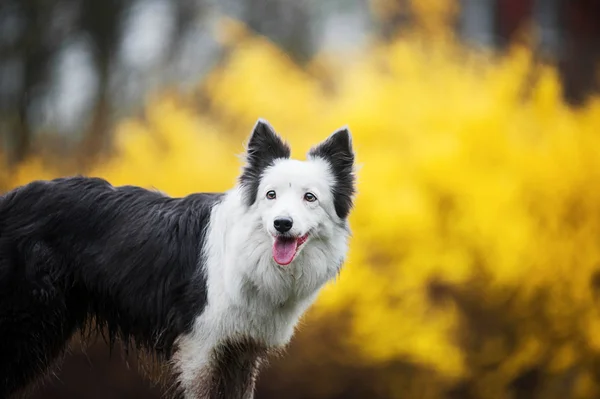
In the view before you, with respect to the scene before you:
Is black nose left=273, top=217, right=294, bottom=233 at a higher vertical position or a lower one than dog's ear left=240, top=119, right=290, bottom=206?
lower

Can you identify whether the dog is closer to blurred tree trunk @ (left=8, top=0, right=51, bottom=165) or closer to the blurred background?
the blurred background

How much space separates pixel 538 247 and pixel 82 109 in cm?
583

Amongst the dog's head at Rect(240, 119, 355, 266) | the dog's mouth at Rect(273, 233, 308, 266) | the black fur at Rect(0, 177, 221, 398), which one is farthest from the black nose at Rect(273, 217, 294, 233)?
the black fur at Rect(0, 177, 221, 398)

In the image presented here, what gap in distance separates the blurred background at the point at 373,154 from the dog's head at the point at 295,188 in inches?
177

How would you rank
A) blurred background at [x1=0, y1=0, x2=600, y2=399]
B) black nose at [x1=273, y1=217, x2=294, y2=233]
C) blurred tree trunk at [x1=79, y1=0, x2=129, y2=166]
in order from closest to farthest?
Answer: black nose at [x1=273, y1=217, x2=294, y2=233]
blurred background at [x1=0, y1=0, x2=600, y2=399]
blurred tree trunk at [x1=79, y1=0, x2=129, y2=166]

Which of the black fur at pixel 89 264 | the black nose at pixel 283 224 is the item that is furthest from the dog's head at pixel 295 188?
the black fur at pixel 89 264

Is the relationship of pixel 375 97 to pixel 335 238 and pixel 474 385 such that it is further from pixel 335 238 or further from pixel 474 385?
pixel 335 238

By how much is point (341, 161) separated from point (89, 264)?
5.18ft

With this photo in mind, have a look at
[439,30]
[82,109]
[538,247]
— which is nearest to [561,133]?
[538,247]

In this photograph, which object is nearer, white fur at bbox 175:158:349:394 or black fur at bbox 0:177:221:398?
white fur at bbox 175:158:349:394

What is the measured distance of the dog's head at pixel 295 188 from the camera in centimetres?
380

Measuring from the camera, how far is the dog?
3996 mm

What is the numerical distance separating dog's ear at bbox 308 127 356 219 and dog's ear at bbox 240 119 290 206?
0.23 m

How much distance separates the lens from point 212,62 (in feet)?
29.6
